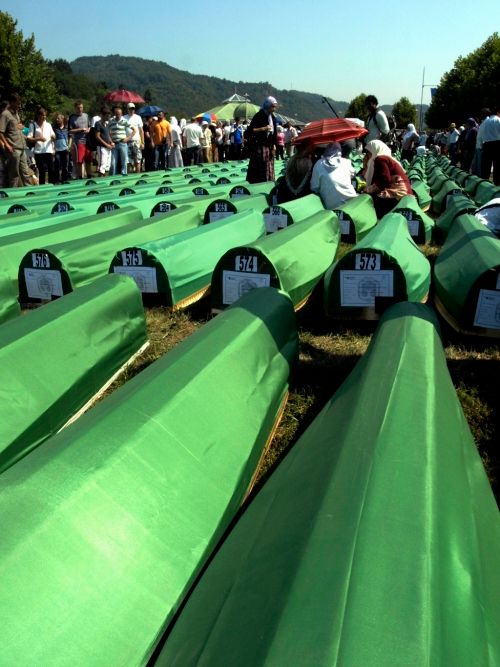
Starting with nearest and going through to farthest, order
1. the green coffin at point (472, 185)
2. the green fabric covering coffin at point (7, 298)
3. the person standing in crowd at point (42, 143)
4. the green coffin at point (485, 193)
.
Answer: the green fabric covering coffin at point (7, 298) < the green coffin at point (485, 193) < the green coffin at point (472, 185) < the person standing in crowd at point (42, 143)

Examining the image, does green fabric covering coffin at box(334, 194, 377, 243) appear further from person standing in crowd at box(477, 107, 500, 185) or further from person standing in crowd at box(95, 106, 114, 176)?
person standing in crowd at box(95, 106, 114, 176)

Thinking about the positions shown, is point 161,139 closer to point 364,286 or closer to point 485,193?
point 485,193

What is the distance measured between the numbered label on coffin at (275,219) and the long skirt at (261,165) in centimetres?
355

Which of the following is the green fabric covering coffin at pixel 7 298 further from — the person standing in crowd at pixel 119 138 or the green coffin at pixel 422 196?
the person standing in crowd at pixel 119 138

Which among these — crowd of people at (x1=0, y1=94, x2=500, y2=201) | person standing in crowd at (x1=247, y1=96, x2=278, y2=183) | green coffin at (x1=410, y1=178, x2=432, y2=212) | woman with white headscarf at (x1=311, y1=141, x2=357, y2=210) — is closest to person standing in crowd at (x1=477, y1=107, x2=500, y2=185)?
crowd of people at (x1=0, y1=94, x2=500, y2=201)

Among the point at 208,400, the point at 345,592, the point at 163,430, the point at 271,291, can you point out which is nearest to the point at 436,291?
the point at 271,291

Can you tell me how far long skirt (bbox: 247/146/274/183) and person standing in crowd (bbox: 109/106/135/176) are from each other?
4482mm

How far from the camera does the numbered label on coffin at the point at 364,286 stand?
4164 mm

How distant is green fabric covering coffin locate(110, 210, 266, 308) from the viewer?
471cm

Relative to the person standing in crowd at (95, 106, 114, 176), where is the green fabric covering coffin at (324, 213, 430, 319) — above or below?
below

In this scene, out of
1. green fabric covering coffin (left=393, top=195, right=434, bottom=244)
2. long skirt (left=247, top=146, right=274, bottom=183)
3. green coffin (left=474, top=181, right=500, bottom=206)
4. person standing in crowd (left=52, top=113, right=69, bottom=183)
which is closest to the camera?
green fabric covering coffin (left=393, top=195, right=434, bottom=244)

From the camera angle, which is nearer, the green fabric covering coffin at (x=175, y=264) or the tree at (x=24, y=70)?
the green fabric covering coffin at (x=175, y=264)

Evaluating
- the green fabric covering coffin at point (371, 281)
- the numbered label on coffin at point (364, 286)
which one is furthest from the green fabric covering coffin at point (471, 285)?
the numbered label on coffin at point (364, 286)

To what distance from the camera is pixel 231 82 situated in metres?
181
